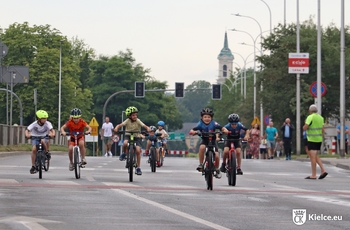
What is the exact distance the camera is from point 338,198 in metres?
18.6

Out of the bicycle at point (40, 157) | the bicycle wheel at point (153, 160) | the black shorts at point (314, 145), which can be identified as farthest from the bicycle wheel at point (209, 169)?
the bicycle wheel at point (153, 160)

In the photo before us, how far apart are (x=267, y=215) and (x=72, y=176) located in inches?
466

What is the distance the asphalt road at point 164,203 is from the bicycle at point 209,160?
0.95ft

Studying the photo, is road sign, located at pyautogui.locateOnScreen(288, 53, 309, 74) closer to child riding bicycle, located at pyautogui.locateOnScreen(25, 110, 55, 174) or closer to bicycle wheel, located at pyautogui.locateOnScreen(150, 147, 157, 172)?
bicycle wheel, located at pyautogui.locateOnScreen(150, 147, 157, 172)

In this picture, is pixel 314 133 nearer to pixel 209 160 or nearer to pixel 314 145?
pixel 314 145

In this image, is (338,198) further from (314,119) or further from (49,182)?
(314,119)

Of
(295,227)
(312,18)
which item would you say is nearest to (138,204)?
(295,227)

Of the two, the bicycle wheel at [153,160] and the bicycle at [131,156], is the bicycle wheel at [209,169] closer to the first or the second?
the bicycle at [131,156]

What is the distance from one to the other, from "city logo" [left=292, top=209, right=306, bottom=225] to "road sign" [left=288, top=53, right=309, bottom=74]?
3762 centimetres

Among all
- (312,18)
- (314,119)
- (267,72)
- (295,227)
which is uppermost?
(312,18)

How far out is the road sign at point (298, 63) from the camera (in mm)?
52625

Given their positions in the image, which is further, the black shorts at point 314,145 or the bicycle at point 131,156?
the black shorts at point 314,145

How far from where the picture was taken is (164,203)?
53.6 ft

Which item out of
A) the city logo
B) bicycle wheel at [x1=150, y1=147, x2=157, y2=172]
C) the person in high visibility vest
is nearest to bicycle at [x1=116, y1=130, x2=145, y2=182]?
the person in high visibility vest
